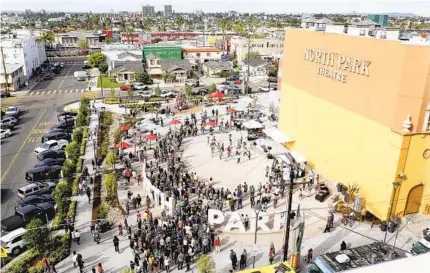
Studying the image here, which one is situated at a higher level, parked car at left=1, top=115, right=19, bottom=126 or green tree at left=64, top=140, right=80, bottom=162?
green tree at left=64, top=140, right=80, bottom=162

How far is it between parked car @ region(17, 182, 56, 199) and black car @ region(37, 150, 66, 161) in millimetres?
5106

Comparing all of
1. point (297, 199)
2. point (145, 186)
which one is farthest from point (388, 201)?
point (145, 186)

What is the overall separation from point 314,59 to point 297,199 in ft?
34.7

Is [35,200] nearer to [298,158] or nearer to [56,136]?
[56,136]

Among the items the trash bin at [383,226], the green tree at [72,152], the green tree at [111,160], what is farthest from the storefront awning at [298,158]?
the green tree at [72,152]

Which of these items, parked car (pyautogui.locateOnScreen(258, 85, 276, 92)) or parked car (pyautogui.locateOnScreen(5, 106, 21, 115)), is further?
parked car (pyautogui.locateOnScreen(258, 85, 276, 92))

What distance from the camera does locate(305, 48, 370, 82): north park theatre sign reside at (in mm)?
23609

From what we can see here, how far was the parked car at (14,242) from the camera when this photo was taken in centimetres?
1926

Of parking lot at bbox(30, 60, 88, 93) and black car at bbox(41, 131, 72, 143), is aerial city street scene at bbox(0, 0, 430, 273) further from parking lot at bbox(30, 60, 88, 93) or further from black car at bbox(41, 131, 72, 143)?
parking lot at bbox(30, 60, 88, 93)

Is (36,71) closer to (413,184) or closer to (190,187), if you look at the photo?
(190,187)

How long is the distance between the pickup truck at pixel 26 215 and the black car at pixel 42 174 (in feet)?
16.5

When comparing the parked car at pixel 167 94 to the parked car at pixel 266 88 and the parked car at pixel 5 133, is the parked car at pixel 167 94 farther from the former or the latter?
the parked car at pixel 5 133

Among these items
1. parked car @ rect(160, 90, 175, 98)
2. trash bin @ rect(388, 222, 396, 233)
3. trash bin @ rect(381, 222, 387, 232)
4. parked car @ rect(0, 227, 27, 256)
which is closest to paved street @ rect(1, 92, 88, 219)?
parked car @ rect(0, 227, 27, 256)

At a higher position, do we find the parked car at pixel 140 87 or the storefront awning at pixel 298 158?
the storefront awning at pixel 298 158
